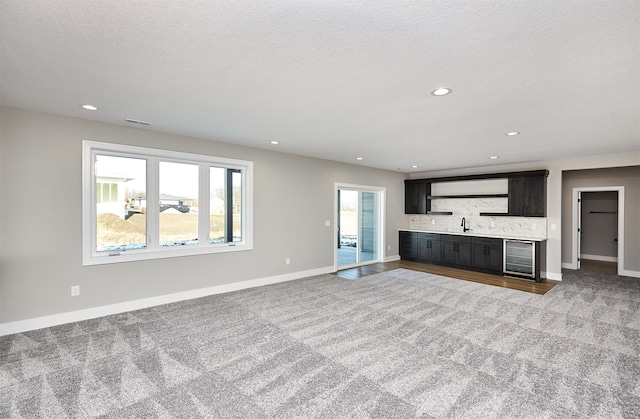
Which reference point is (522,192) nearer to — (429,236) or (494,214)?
(494,214)

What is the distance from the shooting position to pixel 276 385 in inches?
94.0

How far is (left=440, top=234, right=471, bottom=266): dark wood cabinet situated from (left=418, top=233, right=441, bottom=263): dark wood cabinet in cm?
15

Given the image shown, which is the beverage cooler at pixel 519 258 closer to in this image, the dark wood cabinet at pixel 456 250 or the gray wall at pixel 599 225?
the dark wood cabinet at pixel 456 250

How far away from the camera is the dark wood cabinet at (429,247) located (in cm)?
761

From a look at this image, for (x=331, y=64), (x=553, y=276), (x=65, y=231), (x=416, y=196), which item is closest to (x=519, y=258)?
(x=553, y=276)

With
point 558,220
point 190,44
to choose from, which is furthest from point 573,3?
point 558,220

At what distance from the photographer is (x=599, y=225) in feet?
26.2

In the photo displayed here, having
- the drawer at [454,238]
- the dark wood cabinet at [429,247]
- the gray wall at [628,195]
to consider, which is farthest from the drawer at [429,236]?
the gray wall at [628,195]

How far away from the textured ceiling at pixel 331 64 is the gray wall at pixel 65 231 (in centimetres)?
31

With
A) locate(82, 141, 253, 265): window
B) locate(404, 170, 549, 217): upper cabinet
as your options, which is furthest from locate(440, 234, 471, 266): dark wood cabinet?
locate(82, 141, 253, 265): window

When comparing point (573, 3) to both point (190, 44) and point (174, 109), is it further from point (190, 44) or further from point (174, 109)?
point (174, 109)

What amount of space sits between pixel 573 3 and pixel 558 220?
19.7 ft

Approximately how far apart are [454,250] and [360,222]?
243 centimetres

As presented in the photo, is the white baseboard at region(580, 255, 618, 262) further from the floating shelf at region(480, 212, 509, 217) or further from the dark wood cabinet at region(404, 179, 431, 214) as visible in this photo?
the dark wood cabinet at region(404, 179, 431, 214)
